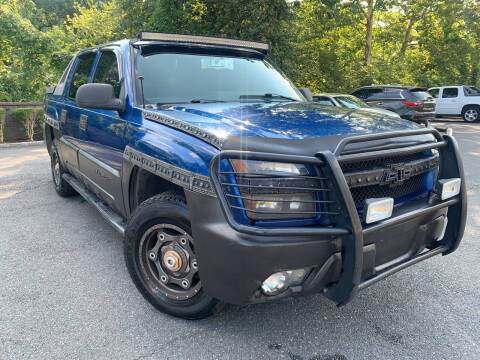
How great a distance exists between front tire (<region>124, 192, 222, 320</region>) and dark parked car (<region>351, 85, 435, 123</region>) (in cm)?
1124

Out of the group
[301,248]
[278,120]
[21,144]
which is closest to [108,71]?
[278,120]

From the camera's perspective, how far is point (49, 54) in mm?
13672

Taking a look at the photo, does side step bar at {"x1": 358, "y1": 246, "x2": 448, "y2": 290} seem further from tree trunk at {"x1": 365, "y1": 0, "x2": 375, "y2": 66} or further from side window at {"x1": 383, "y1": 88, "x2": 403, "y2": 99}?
tree trunk at {"x1": 365, "y1": 0, "x2": 375, "y2": 66}

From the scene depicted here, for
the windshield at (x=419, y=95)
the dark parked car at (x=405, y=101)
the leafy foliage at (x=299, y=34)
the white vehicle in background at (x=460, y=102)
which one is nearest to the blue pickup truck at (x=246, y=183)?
the leafy foliage at (x=299, y=34)

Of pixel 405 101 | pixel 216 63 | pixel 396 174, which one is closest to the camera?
pixel 396 174

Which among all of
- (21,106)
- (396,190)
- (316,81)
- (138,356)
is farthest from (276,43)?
(138,356)

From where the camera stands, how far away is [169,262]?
2.39m

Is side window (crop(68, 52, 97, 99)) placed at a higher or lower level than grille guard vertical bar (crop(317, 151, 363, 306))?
higher

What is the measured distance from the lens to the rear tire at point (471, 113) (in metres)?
17.2

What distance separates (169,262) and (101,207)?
1.42 meters

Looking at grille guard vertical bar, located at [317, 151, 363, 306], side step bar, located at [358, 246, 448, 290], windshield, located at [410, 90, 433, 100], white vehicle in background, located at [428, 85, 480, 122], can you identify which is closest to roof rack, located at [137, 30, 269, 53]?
grille guard vertical bar, located at [317, 151, 363, 306]

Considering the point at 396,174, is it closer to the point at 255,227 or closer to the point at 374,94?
the point at 255,227

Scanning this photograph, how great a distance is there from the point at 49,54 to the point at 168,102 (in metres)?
13.2

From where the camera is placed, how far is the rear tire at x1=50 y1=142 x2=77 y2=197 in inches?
196
